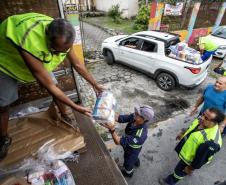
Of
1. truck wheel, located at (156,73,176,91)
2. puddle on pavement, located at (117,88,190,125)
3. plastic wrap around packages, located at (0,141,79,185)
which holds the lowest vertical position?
puddle on pavement, located at (117,88,190,125)

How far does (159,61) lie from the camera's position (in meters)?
5.68

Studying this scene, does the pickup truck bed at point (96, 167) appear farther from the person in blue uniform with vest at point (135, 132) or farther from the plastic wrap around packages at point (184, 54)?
the plastic wrap around packages at point (184, 54)

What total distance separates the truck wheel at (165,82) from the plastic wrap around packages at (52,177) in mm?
4492

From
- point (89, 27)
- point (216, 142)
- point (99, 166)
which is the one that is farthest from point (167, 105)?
point (89, 27)

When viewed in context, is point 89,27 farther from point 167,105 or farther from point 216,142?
point 216,142

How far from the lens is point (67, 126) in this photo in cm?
267

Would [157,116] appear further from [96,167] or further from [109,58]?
[109,58]

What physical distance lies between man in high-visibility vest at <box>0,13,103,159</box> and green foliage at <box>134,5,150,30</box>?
10.1 metres

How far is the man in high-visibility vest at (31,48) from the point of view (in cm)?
170

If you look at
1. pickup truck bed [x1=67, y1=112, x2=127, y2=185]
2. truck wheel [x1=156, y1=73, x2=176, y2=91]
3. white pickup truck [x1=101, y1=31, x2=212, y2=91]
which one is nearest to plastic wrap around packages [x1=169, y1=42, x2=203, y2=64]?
white pickup truck [x1=101, y1=31, x2=212, y2=91]

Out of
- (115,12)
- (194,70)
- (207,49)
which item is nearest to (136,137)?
(194,70)

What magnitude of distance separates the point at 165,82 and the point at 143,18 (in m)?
6.66

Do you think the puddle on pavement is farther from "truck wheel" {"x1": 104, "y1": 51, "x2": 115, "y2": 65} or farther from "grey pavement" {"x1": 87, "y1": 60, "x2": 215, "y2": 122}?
"truck wheel" {"x1": 104, "y1": 51, "x2": 115, "y2": 65}

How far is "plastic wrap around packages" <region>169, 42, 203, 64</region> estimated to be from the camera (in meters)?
5.13
